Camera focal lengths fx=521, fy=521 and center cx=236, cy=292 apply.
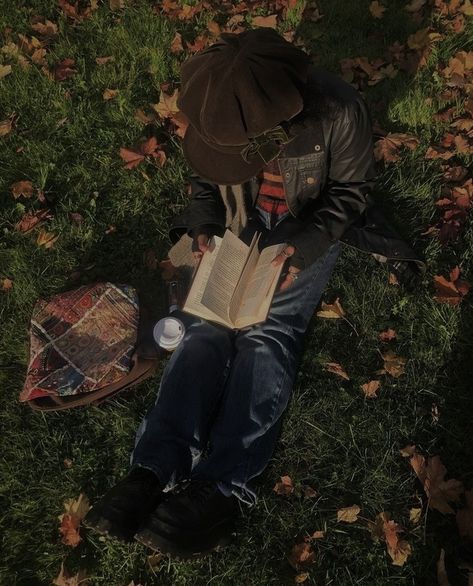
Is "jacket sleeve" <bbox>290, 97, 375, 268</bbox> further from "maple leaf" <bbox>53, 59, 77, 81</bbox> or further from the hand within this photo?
"maple leaf" <bbox>53, 59, 77, 81</bbox>

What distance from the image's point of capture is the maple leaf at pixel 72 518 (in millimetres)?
2605

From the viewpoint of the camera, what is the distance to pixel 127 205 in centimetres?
352

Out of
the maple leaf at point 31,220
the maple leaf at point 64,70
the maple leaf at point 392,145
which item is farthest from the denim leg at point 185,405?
the maple leaf at point 64,70

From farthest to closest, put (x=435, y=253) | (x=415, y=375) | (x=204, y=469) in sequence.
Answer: (x=435, y=253), (x=415, y=375), (x=204, y=469)

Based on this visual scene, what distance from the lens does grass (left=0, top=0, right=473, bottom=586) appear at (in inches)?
101

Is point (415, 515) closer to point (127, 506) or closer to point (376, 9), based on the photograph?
point (127, 506)

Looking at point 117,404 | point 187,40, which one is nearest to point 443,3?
point 187,40

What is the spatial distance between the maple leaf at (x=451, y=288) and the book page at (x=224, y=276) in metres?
1.19

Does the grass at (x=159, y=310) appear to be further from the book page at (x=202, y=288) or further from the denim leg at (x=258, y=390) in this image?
the book page at (x=202, y=288)

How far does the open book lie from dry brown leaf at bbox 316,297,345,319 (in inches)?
23.6

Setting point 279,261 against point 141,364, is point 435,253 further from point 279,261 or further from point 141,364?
point 141,364

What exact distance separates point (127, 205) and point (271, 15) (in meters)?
1.90

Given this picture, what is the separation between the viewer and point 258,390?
8.33 ft

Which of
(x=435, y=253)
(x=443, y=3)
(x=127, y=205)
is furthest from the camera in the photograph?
(x=443, y=3)
